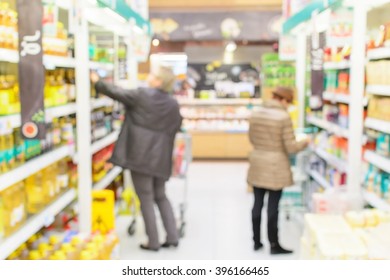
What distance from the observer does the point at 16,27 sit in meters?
2.94

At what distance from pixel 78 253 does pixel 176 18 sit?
6.90 meters

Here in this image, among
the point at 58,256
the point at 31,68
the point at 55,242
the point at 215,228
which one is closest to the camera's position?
the point at 31,68

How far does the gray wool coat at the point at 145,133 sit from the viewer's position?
14.9ft

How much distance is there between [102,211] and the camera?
179 inches

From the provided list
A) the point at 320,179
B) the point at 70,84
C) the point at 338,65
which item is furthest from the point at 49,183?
the point at 320,179

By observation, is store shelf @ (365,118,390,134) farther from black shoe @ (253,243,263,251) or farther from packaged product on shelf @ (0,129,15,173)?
packaged product on shelf @ (0,129,15,173)

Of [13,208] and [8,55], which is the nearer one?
[8,55]

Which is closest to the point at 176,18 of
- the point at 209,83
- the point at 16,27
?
the point at 209,83

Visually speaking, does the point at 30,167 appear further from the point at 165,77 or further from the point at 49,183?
the point at 165,77

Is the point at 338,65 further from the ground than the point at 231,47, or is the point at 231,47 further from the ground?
the point at 231,47

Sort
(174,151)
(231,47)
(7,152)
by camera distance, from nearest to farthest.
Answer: (7,152), (174,151), (231,47)

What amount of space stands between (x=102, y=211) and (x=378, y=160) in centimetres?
204

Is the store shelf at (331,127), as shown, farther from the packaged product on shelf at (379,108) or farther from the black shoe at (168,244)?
the black shoe at (168,244)
